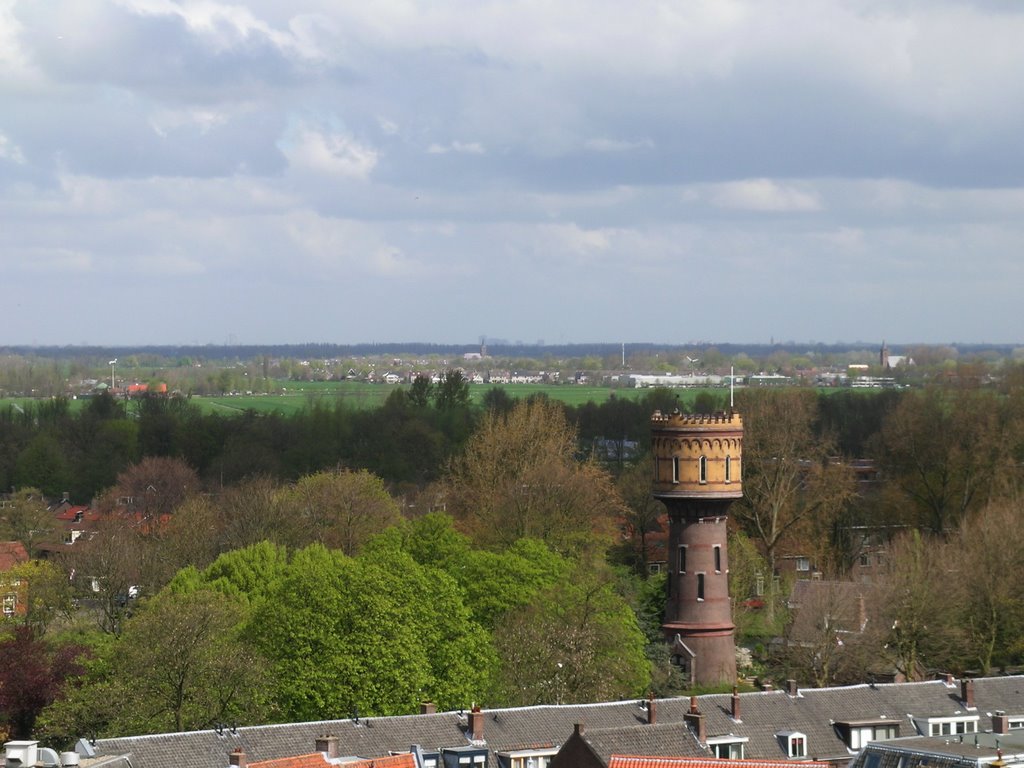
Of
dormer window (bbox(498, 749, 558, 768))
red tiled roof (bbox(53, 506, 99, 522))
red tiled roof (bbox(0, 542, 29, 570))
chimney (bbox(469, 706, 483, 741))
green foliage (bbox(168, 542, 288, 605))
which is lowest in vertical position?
red tiled roof (bbox(53, 506, 99, 522))

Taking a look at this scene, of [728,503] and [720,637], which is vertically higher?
[728,503]

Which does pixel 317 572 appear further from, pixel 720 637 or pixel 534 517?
pixel 534 517

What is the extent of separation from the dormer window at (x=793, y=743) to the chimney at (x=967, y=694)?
7982 mm

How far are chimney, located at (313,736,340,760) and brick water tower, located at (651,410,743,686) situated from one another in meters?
31.7

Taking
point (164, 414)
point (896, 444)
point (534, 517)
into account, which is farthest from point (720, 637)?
point (164, 414)

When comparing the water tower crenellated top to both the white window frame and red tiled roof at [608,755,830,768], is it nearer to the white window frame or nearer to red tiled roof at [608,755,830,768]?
the white window frame

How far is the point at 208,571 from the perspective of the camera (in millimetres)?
80312

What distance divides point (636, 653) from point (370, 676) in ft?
43.6

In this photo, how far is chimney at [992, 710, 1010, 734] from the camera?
57625mm

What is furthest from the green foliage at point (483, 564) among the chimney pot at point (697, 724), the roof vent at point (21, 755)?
the roof vent at point (21, 755)

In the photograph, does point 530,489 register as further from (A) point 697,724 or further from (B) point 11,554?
(A) point 697,724

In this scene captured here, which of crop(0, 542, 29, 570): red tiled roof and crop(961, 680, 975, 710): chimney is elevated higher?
crop(961, 680, 975, 710): chimney

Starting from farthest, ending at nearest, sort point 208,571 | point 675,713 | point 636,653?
point 208,571 < point 636,653 < point 675,713

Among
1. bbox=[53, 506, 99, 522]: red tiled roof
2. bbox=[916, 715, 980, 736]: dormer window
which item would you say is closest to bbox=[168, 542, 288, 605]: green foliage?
bbox=[916, 715, 980, 736]: dormer window
